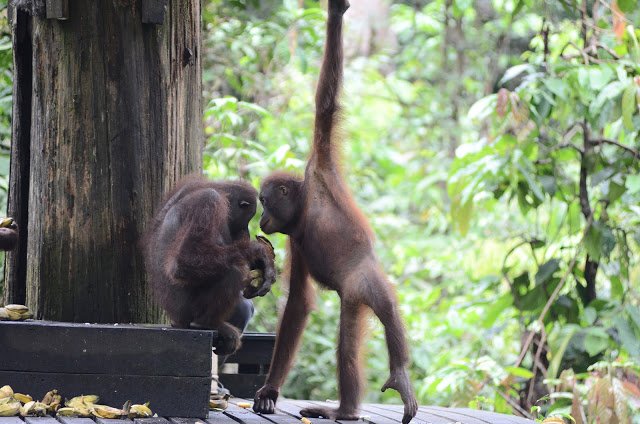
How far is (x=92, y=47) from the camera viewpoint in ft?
10.8

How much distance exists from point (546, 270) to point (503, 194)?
61 cm

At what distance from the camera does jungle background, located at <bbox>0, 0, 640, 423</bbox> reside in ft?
15.2

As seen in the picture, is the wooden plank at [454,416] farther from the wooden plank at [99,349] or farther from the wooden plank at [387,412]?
the wooden plank at [99,349]

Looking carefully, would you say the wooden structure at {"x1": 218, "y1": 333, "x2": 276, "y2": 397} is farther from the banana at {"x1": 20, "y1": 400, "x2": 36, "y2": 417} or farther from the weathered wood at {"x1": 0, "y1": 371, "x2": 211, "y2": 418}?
the banana at {"x1": 20, "y1": 400, "x2": 36, "y2": 417}

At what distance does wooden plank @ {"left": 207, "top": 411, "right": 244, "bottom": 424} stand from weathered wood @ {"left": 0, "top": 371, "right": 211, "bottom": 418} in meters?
0.04

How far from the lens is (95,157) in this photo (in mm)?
3281

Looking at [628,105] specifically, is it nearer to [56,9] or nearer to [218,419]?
[218,419]

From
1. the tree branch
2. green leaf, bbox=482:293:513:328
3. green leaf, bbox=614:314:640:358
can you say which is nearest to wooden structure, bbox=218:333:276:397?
green leaf, bbox=482:293:513:328

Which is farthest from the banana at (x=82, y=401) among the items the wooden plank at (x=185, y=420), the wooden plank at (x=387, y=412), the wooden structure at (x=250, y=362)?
the wooden structure at (x=250, y=362)

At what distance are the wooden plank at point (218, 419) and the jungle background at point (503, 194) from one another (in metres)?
0.69

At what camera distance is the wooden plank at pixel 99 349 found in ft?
9.44

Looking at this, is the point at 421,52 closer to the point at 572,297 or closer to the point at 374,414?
the point at 572,297

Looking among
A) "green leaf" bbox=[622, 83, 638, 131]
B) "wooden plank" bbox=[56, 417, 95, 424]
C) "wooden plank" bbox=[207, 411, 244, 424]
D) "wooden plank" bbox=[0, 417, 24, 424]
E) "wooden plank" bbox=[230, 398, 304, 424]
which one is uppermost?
"green leaf" bbox=[622, 83, 638, 131]

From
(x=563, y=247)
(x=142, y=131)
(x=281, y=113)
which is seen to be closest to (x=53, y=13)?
(x=142, y=131)
